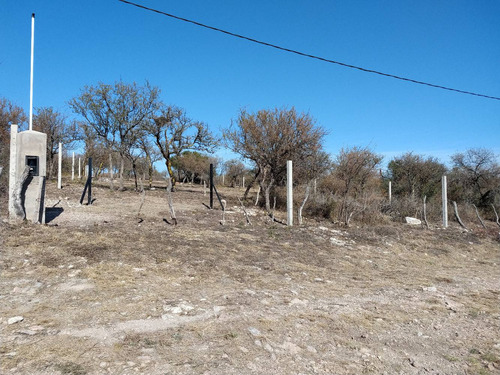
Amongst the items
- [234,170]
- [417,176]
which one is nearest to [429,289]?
[417,176]

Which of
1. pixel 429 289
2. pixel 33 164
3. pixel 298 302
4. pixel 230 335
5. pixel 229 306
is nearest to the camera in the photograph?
pixel 230 335

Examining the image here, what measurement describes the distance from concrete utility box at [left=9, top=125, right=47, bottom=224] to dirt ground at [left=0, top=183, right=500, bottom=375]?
1.84ft

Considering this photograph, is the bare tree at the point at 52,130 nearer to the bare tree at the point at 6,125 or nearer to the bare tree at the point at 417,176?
the bare tree at the point at 6,125

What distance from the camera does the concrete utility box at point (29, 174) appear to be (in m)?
7.96

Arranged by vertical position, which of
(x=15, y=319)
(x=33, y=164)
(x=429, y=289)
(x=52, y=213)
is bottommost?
(x=429, y=289)

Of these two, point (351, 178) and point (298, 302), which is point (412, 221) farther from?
point (298, 302)

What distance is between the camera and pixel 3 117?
1831 cm

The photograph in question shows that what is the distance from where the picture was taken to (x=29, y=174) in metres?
8.24

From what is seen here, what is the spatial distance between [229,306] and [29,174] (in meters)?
6.55

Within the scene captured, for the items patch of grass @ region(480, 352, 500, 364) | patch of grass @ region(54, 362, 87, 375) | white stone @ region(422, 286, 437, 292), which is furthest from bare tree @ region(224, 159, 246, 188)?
patch of grass @ region(54, 362, 87, 375)

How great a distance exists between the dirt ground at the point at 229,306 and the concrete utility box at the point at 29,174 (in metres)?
0.56

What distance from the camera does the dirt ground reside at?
305 cm

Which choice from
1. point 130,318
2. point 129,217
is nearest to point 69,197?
point 129,217

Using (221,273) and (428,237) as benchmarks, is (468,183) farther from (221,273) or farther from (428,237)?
(221,273)
